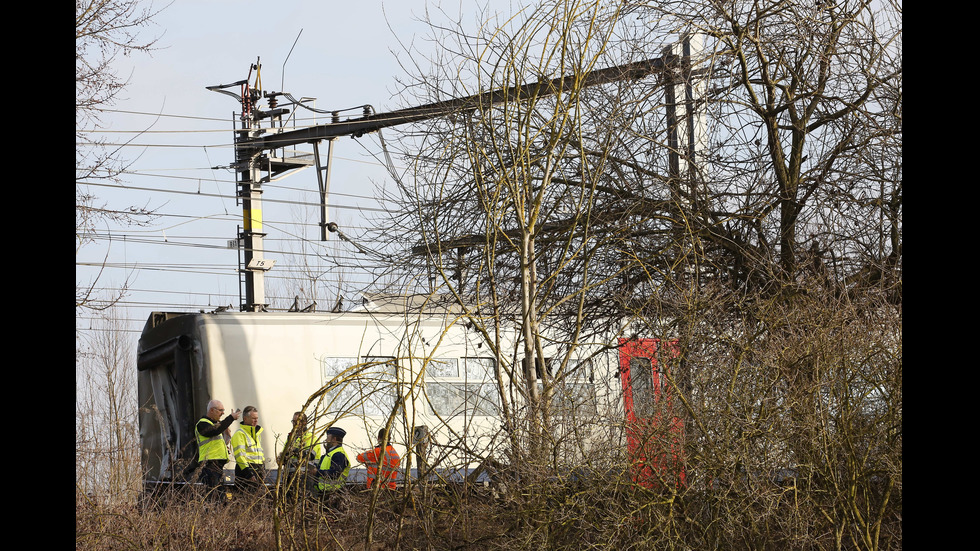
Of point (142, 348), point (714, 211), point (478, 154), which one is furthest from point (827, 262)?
point (142, 348)

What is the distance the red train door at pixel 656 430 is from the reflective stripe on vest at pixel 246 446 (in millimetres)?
5707

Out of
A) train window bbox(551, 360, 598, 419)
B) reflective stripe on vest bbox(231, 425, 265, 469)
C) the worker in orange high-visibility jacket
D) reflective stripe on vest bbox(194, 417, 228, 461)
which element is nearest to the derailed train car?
reflective stripe on vest bbox(194, 417, 228, 461)

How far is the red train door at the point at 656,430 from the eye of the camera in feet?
21.5

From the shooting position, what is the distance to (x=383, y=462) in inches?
272

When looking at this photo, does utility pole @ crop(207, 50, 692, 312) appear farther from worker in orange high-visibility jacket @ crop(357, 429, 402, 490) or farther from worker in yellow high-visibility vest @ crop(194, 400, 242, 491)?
worker in orange high-visibility jacket @ crop(357, 429, 402, 490)

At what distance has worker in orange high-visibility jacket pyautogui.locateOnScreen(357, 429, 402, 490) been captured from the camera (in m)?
6.71

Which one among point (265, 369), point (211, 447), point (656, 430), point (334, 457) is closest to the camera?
point (656, 430)

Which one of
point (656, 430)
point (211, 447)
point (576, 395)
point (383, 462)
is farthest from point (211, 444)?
point (656, 430)

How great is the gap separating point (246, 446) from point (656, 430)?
6158mm

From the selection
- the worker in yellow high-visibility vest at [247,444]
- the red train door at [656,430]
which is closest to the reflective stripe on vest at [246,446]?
the worker in yellow high-visibility vest at [247,444]

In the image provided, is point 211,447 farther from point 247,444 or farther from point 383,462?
point 383,462

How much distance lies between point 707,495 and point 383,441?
7.49ft

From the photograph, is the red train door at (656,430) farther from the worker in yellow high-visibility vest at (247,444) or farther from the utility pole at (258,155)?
the utility pole at (258,155)
